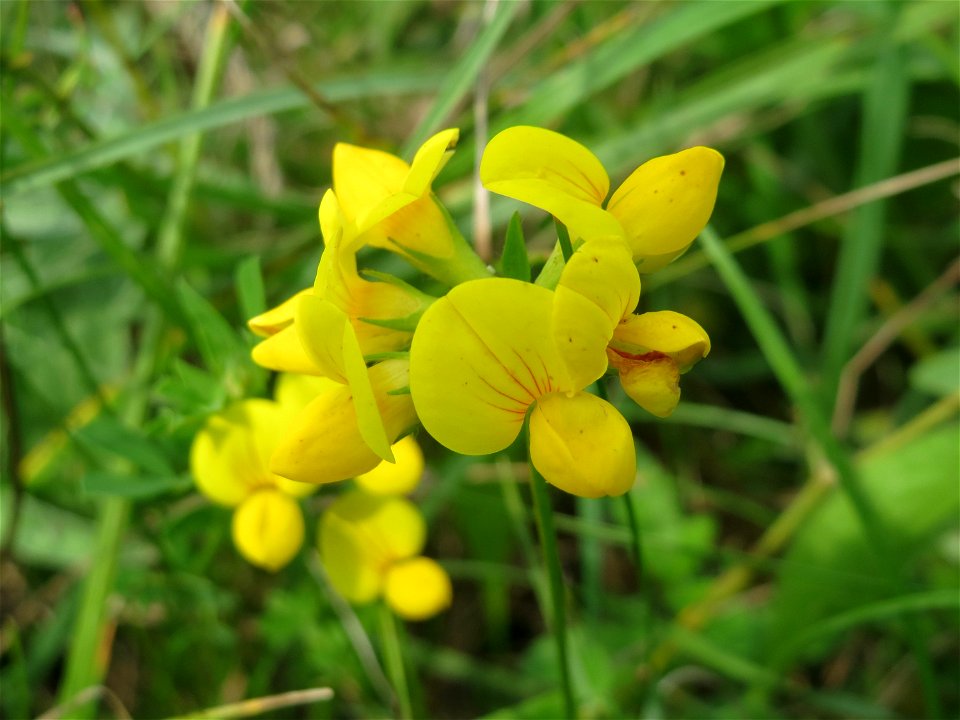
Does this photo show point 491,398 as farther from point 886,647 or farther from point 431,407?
point 886,647

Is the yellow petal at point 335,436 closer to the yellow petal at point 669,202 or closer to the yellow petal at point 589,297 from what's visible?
the yellow petal at point 589,297

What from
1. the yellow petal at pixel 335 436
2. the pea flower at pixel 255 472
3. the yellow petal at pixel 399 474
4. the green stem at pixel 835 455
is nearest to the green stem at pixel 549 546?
the yellow petal at pixel 335 436

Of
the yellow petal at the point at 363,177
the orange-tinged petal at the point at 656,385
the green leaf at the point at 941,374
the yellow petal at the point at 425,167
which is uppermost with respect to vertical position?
the green leaf at the point at 941,374

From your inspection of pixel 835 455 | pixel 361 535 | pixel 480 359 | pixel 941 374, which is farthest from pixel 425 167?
pixel 941 374

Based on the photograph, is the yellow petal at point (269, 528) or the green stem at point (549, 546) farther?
the yellow petal at point (269, 528)

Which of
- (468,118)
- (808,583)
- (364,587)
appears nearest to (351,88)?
(468,118)
